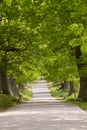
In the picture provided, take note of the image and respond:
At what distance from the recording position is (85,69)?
1481 inches

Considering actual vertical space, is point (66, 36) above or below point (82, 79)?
above

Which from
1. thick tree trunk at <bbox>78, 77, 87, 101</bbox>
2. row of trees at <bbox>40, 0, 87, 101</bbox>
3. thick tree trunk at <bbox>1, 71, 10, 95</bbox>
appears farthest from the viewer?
thick tree trunk at <bbox>1, 71, 10, 95</bbox>

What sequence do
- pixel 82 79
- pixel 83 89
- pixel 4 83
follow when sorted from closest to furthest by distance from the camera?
pixel 83 89, pixel 82 79, pixel 4 83

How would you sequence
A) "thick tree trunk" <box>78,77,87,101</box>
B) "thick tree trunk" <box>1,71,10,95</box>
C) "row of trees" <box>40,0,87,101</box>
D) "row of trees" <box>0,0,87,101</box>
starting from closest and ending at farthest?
"row of trees" <box>40,0,87,101</box> < "row of trees" <box>0,0,87,101</box> < "thick tree trunk" <box>78,77,87,101</box> < "thick tree trunk" <box>1,71,10,95</box>

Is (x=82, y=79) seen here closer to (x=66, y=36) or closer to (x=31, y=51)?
(x=31, y=51)

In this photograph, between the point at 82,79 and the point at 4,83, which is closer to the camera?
the point at 82,79

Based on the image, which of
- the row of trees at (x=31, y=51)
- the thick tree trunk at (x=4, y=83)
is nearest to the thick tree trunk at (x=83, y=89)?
the row of trees at (x=31, y=51)

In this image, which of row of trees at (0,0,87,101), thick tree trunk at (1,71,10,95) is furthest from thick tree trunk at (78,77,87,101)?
thick tree trunk at (1,71,10,95)

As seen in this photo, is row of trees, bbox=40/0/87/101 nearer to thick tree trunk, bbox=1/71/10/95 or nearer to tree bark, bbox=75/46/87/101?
tree bark, bbox=75/46/87/101

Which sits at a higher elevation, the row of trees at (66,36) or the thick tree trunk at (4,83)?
the row of trees at (66,36)

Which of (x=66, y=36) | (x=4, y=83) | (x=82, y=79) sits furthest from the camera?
(x=4, y=83)

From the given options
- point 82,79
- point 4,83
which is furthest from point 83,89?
point 4,83

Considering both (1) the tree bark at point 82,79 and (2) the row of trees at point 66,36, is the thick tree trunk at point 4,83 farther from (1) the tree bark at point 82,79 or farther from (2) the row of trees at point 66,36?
(1) the tree bark at point 82,79

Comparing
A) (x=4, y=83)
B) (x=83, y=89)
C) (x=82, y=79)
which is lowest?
(x=83, y=89)
